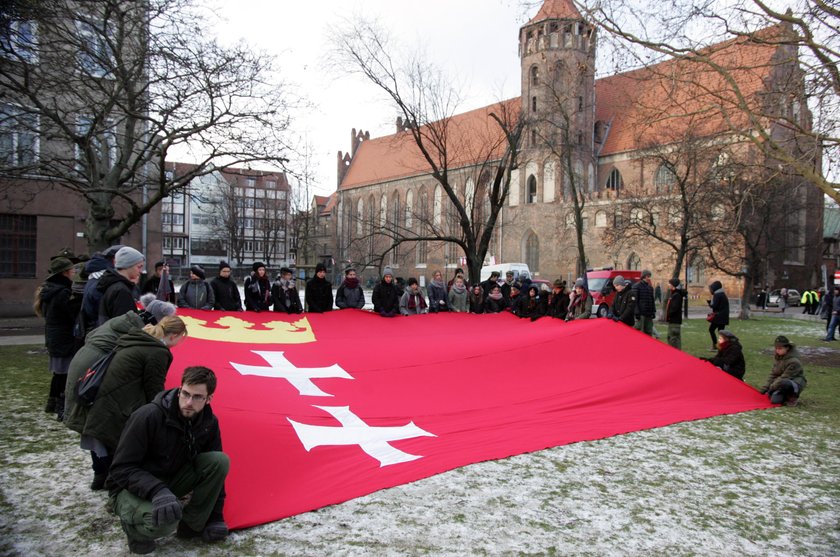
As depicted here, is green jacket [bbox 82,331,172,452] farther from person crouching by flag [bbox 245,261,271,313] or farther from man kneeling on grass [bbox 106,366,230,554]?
person crouching by flag [bbox 245,261,271,313]

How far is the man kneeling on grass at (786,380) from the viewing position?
28.3ft

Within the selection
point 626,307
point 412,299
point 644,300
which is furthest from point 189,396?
point 644,300

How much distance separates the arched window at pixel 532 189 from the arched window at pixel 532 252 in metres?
3.19

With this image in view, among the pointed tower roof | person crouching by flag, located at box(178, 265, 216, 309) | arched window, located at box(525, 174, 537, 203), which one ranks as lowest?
person crouching by flag, located at box(178, 265, 216, 309)

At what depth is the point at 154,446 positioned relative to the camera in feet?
12.3

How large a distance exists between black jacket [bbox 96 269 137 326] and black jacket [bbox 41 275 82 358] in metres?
1.93

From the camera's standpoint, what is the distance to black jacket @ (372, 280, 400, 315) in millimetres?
11789

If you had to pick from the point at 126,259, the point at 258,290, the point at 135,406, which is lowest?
the point at 135,406

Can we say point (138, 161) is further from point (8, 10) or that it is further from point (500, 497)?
point (500, 497)

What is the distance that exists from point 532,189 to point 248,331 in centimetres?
5006

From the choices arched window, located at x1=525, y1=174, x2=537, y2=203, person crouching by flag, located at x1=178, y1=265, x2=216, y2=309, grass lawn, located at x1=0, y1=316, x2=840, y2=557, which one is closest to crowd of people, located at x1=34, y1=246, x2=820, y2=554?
grass lawn, located at x1=0, y1=316, x2=840, y2=557

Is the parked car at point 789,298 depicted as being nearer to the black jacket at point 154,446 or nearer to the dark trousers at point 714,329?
the dark trousers at point 714,329

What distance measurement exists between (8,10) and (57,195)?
18.6 metres

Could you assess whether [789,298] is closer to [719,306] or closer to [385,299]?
[719,306]
